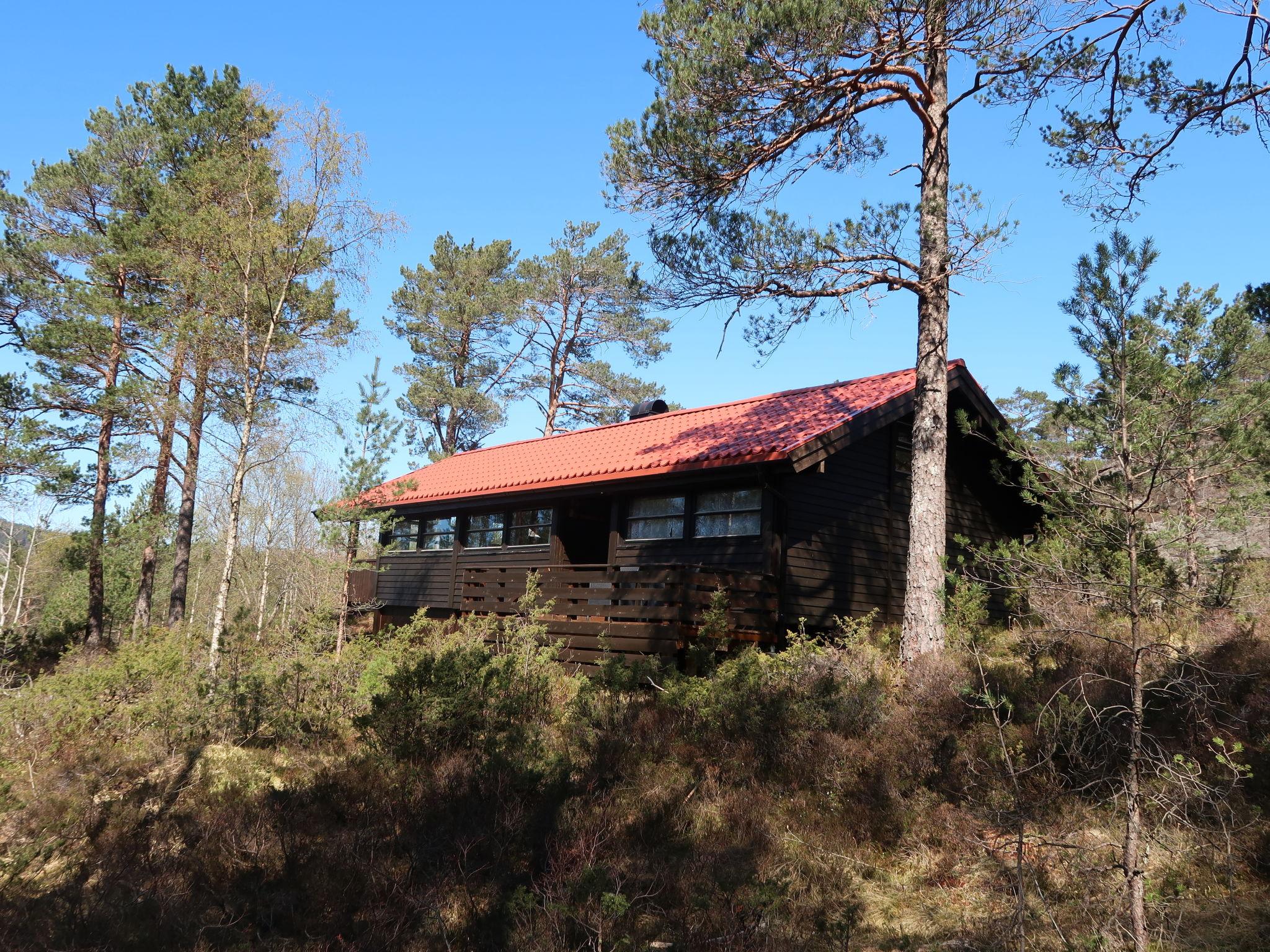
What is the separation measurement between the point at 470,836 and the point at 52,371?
20.0m

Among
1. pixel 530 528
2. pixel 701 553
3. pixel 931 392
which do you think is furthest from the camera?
pixel 530 528

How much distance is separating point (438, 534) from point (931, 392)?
1449 centimetres

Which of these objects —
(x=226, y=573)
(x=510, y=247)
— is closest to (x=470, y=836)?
(x=226, y=573)

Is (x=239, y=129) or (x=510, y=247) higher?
(x=510, y=247)

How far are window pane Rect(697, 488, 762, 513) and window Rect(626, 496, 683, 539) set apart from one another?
52 centimetres

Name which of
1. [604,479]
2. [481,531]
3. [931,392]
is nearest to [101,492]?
[481,531]

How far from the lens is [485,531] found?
68.5ft

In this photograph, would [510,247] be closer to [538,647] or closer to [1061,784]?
[538,647]

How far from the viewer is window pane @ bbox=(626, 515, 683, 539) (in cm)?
1549

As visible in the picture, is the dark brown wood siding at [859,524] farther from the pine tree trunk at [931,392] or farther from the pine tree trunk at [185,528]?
the pine tree trunk at [185,528]

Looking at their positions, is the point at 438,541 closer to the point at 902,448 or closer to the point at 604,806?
the point at 902,448

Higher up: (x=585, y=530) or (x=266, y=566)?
(x=585, y=530)

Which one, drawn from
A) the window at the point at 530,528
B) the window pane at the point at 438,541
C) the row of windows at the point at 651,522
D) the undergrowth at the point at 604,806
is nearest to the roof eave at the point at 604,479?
the row of windows at the point at 651,522

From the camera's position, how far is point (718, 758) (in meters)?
9.11
